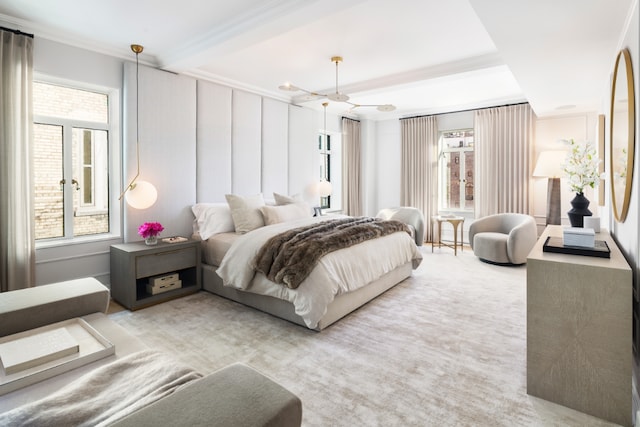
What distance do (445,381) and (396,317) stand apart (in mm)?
1017

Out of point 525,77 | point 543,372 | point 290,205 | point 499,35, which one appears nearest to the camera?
point 543,372

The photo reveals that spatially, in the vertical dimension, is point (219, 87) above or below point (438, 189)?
above

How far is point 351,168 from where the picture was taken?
7059mm

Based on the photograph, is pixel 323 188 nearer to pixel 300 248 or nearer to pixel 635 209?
pixel 300 248

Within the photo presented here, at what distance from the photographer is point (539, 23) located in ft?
7.30

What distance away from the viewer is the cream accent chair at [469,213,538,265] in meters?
4.84

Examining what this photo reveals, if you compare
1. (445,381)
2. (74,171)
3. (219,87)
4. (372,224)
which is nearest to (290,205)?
(372,224)

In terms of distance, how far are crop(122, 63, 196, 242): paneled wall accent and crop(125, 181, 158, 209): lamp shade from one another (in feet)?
0.65

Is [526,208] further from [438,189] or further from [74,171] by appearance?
[74,171]

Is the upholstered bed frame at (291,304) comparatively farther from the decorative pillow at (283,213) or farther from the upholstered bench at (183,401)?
the upholstered bench at (183,401)

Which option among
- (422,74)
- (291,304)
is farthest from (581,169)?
(291,304)

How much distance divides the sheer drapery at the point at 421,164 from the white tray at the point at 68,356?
6.08 m

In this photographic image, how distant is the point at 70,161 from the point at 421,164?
5.64 meters

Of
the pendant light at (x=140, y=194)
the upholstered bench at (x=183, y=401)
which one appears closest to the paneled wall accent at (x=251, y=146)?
the pendant light at (x=140, y=194)
